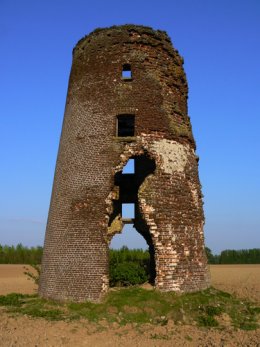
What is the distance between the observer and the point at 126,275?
12898 millimetres

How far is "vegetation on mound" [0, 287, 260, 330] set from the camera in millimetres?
9969

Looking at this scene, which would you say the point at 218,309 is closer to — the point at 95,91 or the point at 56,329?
the point at 56,329

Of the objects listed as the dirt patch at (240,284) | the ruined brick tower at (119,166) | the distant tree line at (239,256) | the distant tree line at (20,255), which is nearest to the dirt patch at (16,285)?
the distant tree line at (20,255)

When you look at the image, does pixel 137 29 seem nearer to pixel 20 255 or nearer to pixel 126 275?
pixel 126 275

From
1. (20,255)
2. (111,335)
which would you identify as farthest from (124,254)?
(20,255)

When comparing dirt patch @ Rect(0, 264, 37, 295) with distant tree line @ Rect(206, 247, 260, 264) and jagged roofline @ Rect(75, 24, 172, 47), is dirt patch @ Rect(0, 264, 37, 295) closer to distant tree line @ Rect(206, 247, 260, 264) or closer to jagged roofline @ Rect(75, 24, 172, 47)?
jagged roofline @ Rect(75, 24, 172, 47)

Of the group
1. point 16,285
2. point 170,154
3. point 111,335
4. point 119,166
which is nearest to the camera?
point 111,335

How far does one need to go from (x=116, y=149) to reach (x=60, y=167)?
2458mm

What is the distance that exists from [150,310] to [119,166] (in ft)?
14.7

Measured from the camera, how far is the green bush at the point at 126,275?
12852mm

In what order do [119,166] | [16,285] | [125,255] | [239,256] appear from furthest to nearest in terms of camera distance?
[239,256]
[16,285]
[125,255]
[119,166]

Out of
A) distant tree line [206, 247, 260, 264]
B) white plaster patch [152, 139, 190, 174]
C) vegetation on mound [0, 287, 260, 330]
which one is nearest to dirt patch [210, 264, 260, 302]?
vegetation on mound [0, 287, 260, 330]

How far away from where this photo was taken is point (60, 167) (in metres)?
13.2

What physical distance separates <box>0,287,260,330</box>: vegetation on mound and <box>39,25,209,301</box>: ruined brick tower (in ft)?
1.31
